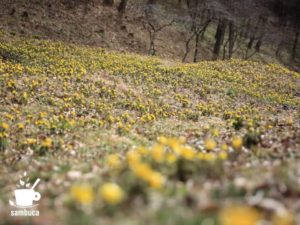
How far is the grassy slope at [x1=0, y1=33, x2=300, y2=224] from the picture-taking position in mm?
3346

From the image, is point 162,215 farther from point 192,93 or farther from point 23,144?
point 192,93

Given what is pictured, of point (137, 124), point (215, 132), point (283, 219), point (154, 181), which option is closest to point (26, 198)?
point (154, 181)

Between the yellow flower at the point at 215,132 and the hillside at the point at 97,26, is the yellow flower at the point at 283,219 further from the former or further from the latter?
the hillside at the point at 97,26

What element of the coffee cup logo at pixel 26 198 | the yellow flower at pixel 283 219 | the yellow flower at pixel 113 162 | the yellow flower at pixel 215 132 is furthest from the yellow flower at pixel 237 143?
the coffee cup logo at pixel 26 198

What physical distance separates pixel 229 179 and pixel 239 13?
43969 millimetres

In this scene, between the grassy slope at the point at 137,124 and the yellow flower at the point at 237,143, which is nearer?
the grassy slope at the point at 137,124

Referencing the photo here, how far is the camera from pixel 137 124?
11.1m

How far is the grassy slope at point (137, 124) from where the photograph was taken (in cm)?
335

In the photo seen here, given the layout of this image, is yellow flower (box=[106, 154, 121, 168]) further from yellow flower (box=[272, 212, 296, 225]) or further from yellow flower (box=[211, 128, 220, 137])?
yellow flower (box=[211, 128, 220, 137])

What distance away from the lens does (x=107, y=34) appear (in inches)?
1161

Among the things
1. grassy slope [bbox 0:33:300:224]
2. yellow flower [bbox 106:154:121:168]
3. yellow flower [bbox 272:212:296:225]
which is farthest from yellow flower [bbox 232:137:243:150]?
yellow flower [bbox 272:212:296:225]

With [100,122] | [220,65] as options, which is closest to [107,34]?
[220,65]

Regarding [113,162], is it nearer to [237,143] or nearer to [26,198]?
[26,198]

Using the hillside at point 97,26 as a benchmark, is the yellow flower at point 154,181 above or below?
above
